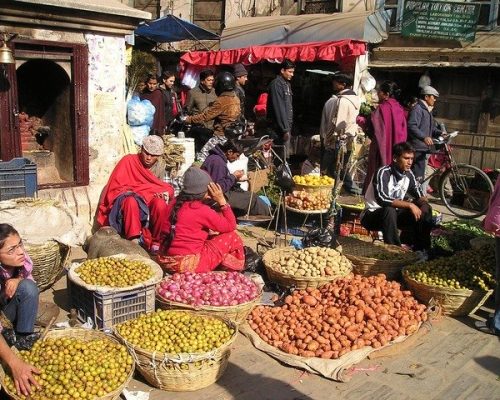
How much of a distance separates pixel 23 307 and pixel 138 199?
2497mm

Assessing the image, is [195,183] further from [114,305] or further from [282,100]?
[282,100]

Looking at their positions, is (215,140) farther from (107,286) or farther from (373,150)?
(107,286)

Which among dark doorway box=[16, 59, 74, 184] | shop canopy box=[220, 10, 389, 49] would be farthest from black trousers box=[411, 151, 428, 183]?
dark doorway box=[16, 59, 74, 184]

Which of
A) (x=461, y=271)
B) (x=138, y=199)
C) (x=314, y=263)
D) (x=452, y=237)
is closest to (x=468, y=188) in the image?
(x=452, y=237)

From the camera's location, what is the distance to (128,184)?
6.13 m

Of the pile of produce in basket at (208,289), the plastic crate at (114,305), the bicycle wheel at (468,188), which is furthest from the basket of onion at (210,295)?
the bicycle wheel at (468,188)

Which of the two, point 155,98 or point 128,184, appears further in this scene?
point 155,98

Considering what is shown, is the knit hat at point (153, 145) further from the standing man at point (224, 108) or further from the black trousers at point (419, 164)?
the black trousers at point (419, 164)

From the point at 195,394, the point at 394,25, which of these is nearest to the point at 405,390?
the point at 195,394

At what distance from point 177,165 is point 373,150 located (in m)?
2.93

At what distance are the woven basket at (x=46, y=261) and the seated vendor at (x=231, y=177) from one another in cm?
201

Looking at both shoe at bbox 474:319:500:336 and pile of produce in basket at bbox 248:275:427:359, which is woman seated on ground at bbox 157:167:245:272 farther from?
shoe at bbox 474:319:500:336

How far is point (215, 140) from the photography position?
7.56 metres

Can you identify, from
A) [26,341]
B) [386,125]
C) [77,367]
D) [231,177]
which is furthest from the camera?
[386,125]
